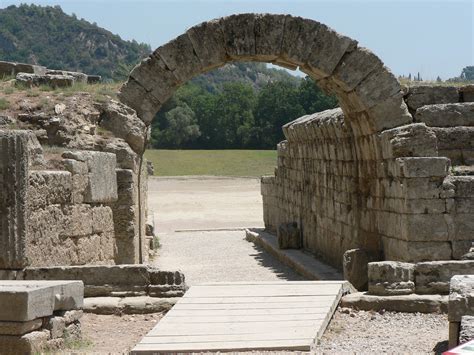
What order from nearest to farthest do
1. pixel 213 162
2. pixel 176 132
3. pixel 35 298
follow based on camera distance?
pixel 35 298, pixel 213 162, pixel 176 132

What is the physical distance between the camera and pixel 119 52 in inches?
5630

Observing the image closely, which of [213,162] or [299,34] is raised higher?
[299,34]

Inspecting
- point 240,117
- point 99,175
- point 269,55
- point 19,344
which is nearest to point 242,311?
point 19,344

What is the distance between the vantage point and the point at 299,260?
618 inches

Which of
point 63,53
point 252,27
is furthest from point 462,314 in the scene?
point 63,53

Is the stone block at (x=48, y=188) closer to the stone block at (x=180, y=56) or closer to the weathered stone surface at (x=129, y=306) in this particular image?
the weathered stone surface at (x=129, y=306)

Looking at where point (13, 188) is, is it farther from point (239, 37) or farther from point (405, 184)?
point (405, 184)

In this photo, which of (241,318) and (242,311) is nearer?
(241,318)

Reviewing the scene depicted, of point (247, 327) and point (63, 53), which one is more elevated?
point (63, 53)

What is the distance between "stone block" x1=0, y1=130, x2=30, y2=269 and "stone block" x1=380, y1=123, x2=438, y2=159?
4798mm

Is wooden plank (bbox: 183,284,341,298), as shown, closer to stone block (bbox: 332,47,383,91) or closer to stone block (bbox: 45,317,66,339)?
stone block (bbox: 45,317,66,339)

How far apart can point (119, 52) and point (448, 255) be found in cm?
13606

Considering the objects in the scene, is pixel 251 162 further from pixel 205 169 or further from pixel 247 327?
pixel 247 327

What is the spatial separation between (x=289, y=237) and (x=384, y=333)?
946 centimetres
